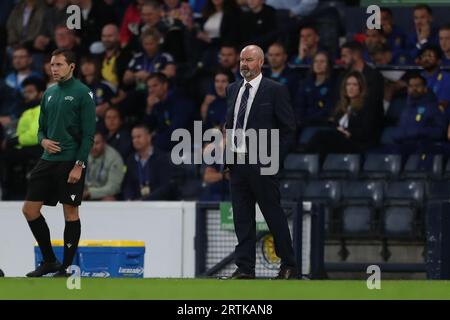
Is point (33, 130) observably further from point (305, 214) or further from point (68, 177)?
point (68, 177)

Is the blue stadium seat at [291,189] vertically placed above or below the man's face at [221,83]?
below

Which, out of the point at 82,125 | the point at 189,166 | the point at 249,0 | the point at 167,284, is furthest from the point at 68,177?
the point at 249,0

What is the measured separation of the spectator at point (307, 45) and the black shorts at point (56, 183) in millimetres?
6716

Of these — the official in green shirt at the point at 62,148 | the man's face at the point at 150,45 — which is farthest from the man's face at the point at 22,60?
the official in green shirt at the point at 62,148

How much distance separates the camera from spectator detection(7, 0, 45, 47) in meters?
21.0

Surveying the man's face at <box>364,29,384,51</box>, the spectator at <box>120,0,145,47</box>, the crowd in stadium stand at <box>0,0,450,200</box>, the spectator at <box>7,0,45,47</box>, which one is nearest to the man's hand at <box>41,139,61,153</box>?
the crowd in stadium stand at <box>0,0,450,200</box>

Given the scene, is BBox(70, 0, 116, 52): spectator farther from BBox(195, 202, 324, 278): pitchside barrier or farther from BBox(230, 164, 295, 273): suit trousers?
BBox(230, 164, 295, 273): suit trousers

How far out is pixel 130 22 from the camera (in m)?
20.6

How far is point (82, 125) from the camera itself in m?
12.7

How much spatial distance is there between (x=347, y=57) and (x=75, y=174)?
6.38 m

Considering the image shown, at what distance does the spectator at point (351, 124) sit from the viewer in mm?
17672

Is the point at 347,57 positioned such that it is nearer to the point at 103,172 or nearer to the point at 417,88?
the point at 417,88

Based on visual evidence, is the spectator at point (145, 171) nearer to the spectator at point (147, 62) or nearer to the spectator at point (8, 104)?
the spectator at point (147, 62)

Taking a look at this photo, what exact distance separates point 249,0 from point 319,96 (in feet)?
6.70
